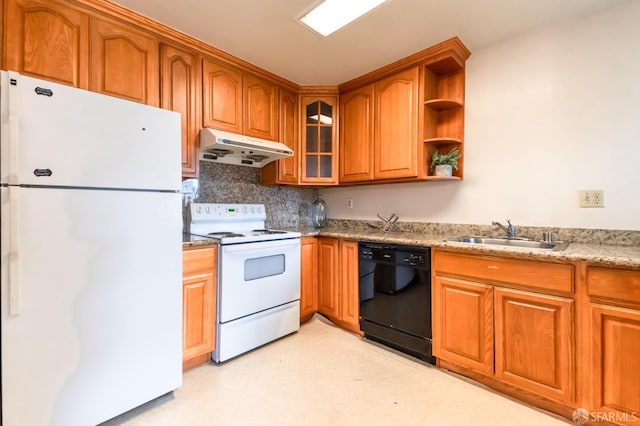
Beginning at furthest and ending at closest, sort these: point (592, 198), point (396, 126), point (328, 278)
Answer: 1. point (328, 278)
2. point (396, 126)
3. point (592, 198)

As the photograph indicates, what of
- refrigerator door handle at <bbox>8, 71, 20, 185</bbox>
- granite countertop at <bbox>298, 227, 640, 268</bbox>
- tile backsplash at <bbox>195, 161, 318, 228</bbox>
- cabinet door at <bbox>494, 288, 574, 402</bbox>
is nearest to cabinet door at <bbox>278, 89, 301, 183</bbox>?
tile backsplash at <bbox>195, 161, 318, 228</bbox>

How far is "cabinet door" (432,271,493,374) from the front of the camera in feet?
5.89

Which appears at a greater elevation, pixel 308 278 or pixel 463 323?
pixel 308 278

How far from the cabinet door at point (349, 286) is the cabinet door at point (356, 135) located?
0.72m

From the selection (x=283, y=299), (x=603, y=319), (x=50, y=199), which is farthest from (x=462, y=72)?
(x=50, y=199)

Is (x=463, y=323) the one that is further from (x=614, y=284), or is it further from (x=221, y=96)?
(x=221, y=96)

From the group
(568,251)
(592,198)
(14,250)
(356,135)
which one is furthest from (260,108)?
(592,198)

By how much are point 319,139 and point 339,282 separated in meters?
1.49

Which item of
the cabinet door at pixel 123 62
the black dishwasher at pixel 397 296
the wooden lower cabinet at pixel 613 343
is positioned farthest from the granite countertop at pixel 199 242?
the wooden lower cabinet at pixel 613 343

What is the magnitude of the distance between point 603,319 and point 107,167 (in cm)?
257

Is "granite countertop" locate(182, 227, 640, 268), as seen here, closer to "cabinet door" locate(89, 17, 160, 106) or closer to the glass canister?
"cabinet door" locate(89, 17, 160, 106)

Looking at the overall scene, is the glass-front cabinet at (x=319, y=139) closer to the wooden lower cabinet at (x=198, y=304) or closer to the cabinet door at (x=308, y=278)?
the cabinet door at (x=308, y=278)

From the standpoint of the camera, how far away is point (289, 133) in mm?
2951

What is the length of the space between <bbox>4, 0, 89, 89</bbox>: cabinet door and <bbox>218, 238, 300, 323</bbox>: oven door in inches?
54.5
